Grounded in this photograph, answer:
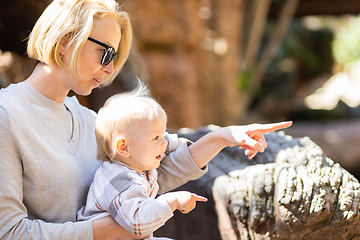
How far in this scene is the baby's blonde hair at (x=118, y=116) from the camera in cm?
115

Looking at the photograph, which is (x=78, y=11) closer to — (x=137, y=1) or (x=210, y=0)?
(x=137, y=1)

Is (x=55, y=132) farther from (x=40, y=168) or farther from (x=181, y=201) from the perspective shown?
(x=181, y=201)

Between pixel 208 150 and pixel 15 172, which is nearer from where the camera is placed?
pixel 15 172

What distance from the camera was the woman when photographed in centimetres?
105

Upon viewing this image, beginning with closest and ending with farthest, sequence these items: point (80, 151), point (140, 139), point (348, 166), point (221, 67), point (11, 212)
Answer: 1. point (11, 212)
2. point (140, 139)
3. point (80, 151)
4. point (348, 166)
5. point (221, 67)

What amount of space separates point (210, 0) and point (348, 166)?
10.8 ft

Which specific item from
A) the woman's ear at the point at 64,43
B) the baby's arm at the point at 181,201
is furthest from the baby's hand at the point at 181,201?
the woman's ear at the point at 64,43

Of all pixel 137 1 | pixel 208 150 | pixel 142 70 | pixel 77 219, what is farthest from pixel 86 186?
pixel 137 1

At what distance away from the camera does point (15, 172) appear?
3.44ft

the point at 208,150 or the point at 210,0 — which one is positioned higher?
the point at 210,0

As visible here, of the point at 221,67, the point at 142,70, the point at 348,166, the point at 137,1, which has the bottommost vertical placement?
the point at 348,166

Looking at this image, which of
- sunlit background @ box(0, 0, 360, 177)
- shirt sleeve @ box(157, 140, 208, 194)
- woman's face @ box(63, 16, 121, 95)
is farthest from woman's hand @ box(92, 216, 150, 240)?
sunlit background @ box(0, 0, 360, 177)

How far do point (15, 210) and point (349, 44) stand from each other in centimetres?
1127

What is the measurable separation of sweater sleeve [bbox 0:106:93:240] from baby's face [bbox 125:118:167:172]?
0.88 ft
